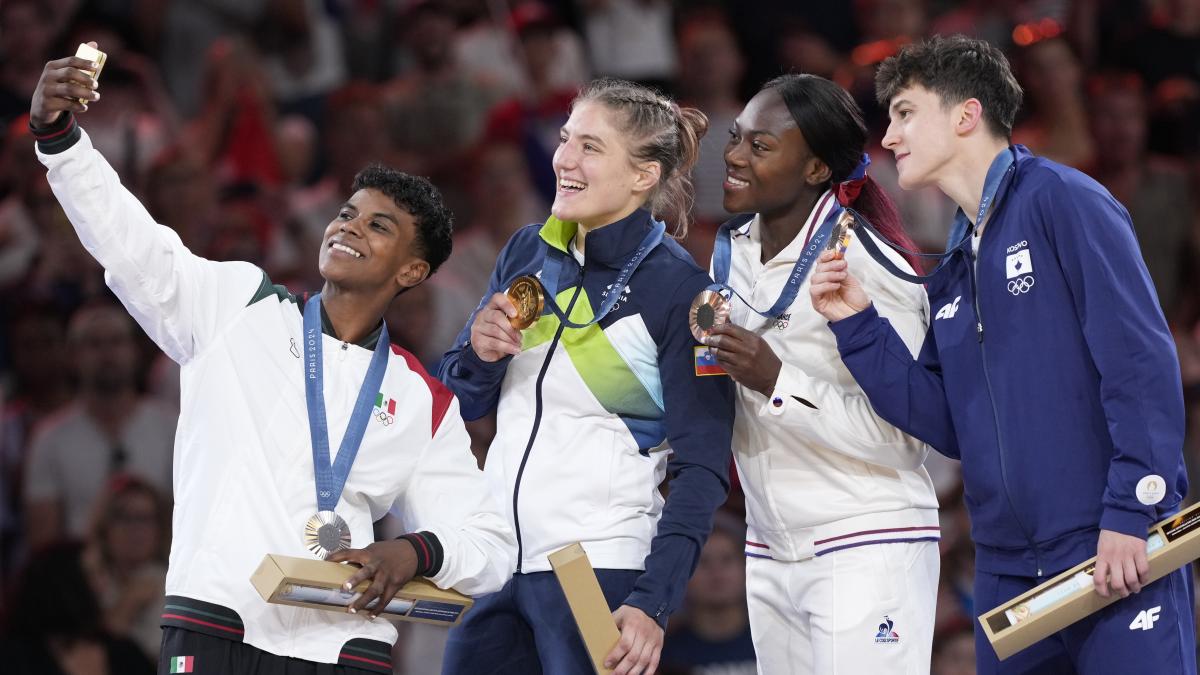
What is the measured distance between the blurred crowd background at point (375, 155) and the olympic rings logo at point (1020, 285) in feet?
10.5

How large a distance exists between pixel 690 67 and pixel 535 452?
545 centimetres

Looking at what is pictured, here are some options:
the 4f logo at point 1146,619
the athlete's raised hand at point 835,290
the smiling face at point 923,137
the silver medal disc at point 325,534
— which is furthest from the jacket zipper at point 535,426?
the 4f logo at point 1146,619

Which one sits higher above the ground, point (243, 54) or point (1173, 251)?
point (243, 54)

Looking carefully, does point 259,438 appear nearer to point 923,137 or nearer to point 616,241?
point 616,241

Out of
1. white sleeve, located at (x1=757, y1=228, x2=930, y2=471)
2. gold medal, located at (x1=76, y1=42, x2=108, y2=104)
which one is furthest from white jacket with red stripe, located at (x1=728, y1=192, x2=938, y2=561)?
gold medal, located at (x1=76, y1=42, x2=108, y2=104)

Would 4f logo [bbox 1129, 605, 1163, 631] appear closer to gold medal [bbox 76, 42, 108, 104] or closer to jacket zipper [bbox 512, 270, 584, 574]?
jacket zipper [bbox 512, 270, 584, 574]

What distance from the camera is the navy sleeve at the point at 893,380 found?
4027 millimetres

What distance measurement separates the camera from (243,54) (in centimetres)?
835

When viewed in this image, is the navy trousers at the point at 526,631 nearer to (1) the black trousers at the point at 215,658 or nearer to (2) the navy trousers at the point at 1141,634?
(1) the black trousers at the point at 215,658

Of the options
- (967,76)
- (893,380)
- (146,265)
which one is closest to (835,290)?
(893,380)

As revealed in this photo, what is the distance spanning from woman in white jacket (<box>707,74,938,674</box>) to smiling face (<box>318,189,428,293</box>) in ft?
2.83

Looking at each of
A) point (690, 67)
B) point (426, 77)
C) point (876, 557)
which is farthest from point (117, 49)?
point (876, 557)

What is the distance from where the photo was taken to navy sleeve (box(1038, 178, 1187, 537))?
3.59m

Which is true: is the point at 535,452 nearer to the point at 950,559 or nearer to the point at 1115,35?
the point at 950,559
